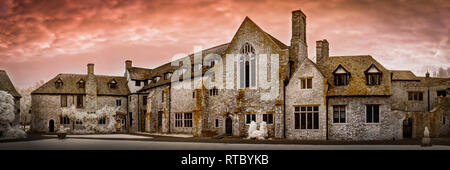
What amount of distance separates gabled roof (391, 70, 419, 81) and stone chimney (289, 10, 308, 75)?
1718 centimetres

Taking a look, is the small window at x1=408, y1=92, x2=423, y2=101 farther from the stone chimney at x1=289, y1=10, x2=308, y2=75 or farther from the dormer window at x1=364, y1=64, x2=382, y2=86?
the stone chimney at x1=289, y1=10, x2=308, y2=75

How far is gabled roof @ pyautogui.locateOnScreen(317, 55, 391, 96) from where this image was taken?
1457 inches

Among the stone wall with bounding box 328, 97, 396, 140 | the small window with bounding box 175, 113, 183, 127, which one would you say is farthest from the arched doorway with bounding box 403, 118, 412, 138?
the small window with bounding box 175, 113, 183, 127

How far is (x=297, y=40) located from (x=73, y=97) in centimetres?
3874

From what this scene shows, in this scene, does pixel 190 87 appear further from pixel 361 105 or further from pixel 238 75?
pixel 361 105

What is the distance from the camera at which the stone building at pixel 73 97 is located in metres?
61.8

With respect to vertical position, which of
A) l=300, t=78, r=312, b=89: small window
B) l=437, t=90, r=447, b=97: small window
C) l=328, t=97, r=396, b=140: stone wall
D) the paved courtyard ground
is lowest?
the paved courtyard ground

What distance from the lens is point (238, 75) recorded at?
42.9 m

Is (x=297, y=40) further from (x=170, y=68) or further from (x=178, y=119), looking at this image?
(x=170, y=68)

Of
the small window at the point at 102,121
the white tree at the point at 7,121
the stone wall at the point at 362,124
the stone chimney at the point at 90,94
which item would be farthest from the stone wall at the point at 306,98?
the stone chimney at the point at 90,94

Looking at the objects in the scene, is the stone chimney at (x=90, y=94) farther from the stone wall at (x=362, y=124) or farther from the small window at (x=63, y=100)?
the stone wall at (x=362, y=124)

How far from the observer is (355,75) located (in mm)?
38812
